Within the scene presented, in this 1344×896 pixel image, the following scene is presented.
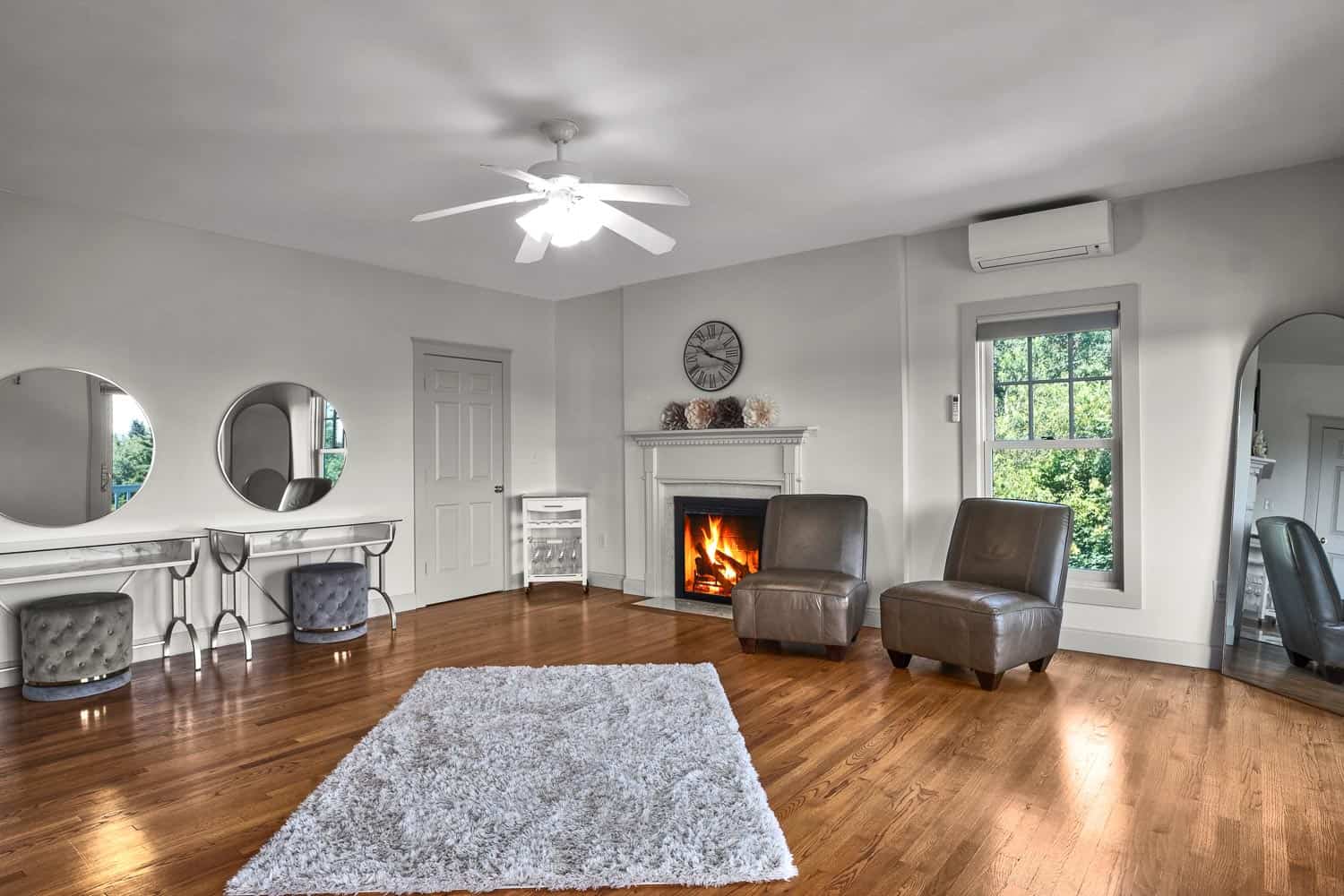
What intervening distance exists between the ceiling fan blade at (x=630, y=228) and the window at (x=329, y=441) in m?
2.95

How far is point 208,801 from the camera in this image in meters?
2.63

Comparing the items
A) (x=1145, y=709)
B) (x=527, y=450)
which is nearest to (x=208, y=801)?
(x=1145, y=709)

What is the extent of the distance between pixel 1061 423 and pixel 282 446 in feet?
16.1

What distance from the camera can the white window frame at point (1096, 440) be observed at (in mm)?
4277

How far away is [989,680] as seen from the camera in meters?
3.74

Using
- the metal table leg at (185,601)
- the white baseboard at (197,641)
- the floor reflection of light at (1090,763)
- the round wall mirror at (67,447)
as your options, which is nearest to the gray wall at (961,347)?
the floor reflection of light at (1090,763)

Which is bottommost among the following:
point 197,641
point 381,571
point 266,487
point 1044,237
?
point 197,641

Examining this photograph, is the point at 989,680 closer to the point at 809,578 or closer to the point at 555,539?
the point at 809,578

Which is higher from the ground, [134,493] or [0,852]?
[134,493]

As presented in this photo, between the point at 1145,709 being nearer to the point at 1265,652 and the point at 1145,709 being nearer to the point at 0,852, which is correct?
the point at 1265,652

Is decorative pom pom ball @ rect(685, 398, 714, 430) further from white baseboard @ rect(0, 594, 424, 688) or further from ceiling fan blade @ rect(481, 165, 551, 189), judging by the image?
white baseboard @ rect(0, 594, 424, 688)

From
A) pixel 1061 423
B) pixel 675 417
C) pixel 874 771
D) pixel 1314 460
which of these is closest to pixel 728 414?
pixel 675 417

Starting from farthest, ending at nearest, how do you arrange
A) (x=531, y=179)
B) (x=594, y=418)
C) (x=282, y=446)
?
(x=594, y=418)
(x=282, y=446)
(x=531, y=179)

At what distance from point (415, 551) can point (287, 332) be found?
6.02ft
